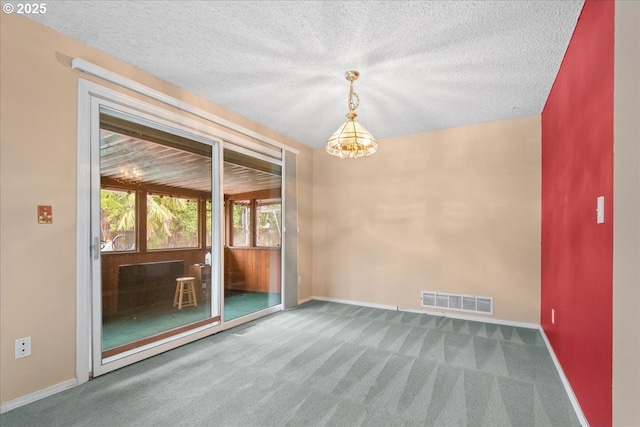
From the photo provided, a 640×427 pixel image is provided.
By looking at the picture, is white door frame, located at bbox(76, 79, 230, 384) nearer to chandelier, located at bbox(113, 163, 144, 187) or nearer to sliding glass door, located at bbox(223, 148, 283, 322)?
chandelier, located at bbox(113, 163, 144, 187)

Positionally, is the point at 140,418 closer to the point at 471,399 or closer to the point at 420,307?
the point at 471,399

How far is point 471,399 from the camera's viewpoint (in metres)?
2.16

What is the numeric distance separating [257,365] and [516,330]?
307 centimetres

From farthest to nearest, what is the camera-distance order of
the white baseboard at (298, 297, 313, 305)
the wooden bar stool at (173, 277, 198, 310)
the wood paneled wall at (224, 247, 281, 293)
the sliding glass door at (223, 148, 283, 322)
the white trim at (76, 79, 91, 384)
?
1. the white baseboard at (298, 297, 313, 305)
2. the wood paneled wall at (224, 247, 281, 293)
3. the sliding glass door at (223, 148, 283, 322)
4. the wooden bar stool at (173, 277, 198, 310)
5. the white trim at (76, 79, 91, 384)

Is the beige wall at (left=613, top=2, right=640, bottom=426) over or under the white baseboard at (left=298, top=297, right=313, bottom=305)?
over

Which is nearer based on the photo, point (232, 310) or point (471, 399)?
point (471, 399)

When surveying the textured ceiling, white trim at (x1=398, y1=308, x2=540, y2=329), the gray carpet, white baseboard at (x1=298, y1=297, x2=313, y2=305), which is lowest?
white baseboard at (x1=298, y1=297, x2=313, y2=305)

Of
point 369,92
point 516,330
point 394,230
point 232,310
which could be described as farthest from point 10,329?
point 516,330

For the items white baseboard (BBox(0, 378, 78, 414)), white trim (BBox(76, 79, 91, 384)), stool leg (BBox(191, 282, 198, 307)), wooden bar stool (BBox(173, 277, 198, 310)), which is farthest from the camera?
stool leg (BBox(191, 282, 198, 307))

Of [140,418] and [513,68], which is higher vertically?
[513,68]

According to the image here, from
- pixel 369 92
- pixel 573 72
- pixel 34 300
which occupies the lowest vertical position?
pixel 34 300

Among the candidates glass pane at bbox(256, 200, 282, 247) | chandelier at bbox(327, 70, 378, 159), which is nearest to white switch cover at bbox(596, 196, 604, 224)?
chandelier at bbox(327, 70, 378, 159)

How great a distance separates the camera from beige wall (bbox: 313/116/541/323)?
3875 millimetres

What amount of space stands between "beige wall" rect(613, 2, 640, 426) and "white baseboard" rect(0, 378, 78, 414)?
335 centimetres
